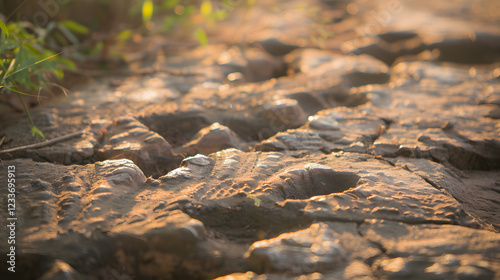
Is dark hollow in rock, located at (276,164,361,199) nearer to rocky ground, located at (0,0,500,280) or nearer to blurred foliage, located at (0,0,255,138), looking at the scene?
rocky ground, located at (0,0,500,280)

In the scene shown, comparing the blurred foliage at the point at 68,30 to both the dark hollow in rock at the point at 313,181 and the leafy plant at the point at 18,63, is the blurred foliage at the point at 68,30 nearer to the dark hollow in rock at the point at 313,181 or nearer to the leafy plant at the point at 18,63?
the leafy plant at the point at 18,63

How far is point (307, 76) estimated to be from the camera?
254 centimetres

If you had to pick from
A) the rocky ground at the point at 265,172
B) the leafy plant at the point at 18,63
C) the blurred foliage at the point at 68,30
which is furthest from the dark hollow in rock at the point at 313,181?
the blurred foliage at the point at 68,30

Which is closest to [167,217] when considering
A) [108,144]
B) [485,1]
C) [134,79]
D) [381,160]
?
[108,144]

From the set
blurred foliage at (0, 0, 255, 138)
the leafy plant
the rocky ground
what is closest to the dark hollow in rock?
the rocky ground

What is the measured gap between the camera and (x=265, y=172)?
1.47 metres

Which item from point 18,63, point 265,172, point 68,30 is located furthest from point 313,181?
point 68,30

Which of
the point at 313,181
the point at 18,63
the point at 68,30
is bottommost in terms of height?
the point at 313,181

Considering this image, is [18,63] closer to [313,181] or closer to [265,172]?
[265,172]

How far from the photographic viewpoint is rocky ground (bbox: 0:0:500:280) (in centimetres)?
110

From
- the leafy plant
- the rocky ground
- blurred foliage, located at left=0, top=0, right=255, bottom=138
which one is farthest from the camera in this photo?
blurred foliage, located at left=0, top=0, right=255, bottom=138

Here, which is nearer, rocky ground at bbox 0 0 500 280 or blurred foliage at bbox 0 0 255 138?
rocky ground at bbox 0 0 500 280

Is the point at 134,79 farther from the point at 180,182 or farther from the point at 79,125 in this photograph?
the point at 180,182

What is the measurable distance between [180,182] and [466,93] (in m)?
1.79
